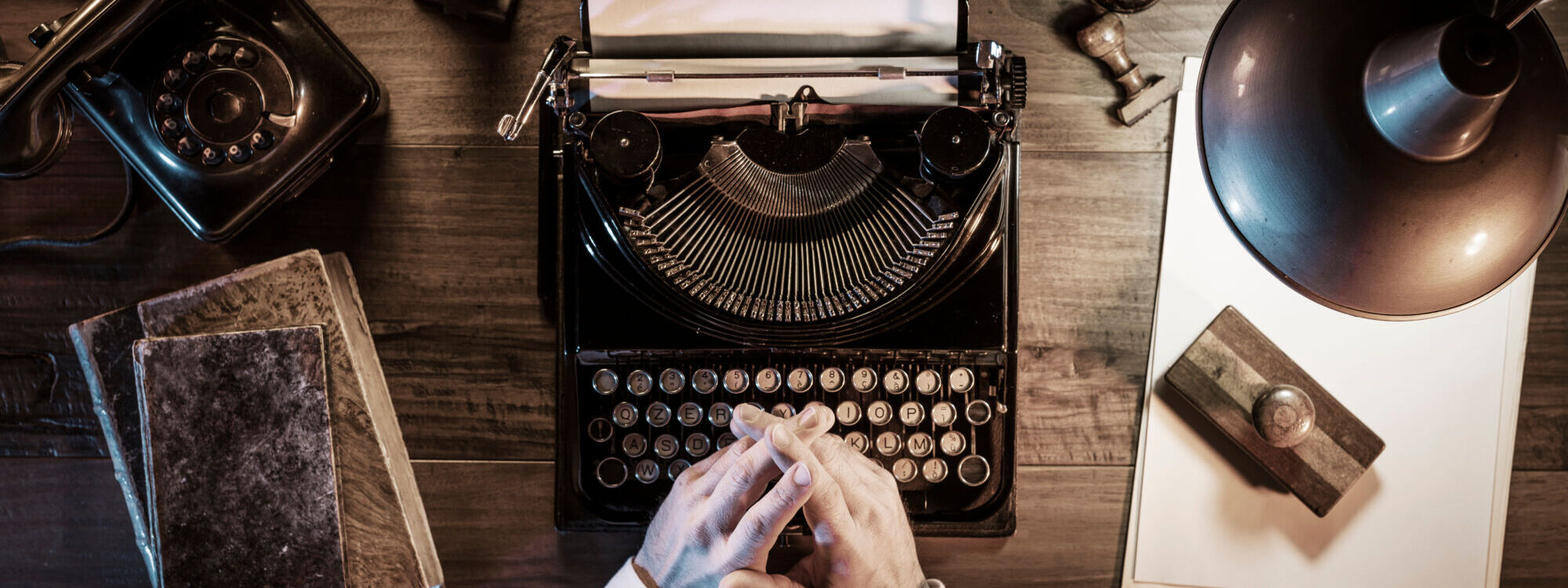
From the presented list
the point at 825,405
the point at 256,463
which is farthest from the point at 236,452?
the point at 825,405

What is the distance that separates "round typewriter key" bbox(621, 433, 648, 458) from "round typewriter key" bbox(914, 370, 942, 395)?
43 cm

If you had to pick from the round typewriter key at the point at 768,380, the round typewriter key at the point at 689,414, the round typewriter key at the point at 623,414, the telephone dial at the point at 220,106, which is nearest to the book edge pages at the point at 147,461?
the telephone dial at the point at 220,106

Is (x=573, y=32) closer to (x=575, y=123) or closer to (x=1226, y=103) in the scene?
(x=575, y=123)

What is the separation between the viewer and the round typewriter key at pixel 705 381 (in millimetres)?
1309

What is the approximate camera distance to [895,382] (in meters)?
1.30

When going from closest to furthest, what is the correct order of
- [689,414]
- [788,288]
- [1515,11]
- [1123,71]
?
[1515,11] → [788,288] → [689,414] → [1123,71]

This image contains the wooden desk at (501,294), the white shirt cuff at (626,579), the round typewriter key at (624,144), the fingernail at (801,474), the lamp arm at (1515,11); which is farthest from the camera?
the wooden desk at (501,294)

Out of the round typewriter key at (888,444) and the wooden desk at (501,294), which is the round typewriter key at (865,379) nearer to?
the round typewriter key at (888,444)

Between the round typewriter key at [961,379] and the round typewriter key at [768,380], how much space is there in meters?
0.26

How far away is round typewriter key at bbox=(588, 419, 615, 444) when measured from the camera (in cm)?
134

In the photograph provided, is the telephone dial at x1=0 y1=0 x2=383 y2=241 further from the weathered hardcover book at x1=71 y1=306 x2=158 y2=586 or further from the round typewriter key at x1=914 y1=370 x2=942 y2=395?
the round typewriter key at x1=914 y1=370 x2=942 y2=395

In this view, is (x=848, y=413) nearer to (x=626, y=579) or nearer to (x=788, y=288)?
(x=788, y=288)

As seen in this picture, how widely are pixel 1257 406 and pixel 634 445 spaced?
3.24 feet

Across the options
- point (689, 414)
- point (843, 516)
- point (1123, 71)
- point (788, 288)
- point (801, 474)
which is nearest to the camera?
point (801, 474)
